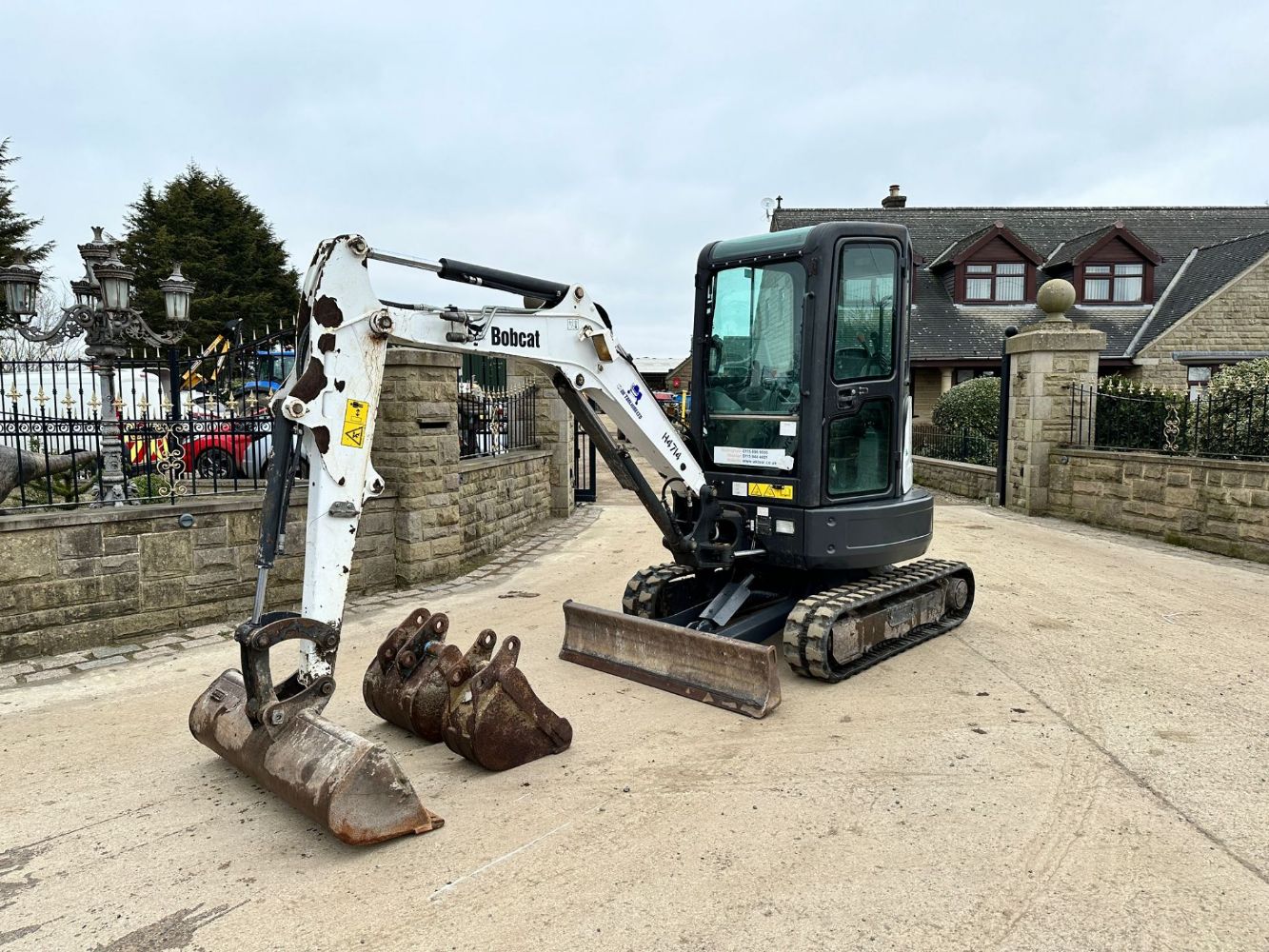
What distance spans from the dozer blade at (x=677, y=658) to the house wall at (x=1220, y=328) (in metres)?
21.9

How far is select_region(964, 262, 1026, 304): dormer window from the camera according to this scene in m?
25.5

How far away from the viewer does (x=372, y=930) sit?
9.41 feet

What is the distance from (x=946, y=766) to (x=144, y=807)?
3783 millimetres

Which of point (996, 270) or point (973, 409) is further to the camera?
point (996, 270)

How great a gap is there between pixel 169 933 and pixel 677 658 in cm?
297

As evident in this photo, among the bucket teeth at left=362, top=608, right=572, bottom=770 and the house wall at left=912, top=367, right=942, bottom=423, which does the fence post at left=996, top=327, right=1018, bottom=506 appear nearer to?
the house wall at left=912, top=367, right=942, bottom=423

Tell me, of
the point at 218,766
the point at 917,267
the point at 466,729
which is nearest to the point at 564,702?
the point at 466,729

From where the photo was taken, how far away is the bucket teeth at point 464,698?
4023 millimetres

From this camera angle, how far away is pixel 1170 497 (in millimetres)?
10141

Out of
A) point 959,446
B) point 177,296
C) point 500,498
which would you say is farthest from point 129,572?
point 959,446

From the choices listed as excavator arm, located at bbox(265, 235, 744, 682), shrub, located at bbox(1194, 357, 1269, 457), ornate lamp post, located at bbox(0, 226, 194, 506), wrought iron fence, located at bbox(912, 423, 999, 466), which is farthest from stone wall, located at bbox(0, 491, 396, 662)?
wrought iron fence, located at bbox(912, 423, 999, 466)

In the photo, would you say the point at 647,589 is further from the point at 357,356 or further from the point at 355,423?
the point at 357,356

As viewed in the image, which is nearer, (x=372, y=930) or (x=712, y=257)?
(x=372, y=930)

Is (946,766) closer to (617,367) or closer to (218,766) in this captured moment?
(617,367)
